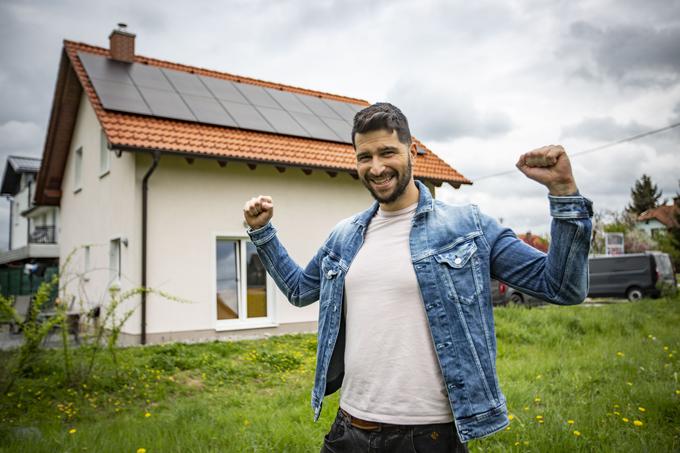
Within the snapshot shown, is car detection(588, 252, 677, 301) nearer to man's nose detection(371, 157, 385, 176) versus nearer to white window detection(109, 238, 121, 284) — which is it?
white window detection(109, 238, 121, 284)

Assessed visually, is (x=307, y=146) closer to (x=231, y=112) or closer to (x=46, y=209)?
(x=231, y=112)

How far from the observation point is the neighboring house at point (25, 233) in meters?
23.3

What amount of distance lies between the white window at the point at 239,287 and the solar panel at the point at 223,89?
400 cm

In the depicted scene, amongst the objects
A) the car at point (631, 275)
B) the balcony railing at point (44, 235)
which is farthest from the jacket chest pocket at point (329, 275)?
the balcony railing at point (44, 235)

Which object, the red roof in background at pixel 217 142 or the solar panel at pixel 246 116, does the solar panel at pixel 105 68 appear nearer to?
the red roof in background at pixel 217 142

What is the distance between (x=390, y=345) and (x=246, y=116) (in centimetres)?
1131

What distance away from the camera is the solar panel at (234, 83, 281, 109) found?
45.7 ft

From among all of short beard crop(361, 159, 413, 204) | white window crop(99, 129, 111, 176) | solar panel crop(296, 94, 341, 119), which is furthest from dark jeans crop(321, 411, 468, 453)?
solar panel crop(296, 94, 341, 119)

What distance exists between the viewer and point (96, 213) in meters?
13.0

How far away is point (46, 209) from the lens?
85.2 feet

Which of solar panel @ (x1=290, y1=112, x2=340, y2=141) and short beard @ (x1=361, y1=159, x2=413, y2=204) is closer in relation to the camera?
short beard @ (x1=361, y1=159, x2=413, y2=204)

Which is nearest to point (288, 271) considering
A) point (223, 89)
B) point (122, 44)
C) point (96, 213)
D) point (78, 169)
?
point (96, 213)

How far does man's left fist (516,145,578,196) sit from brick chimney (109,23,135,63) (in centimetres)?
1397

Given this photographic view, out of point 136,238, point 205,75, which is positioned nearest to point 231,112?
point 205,75
